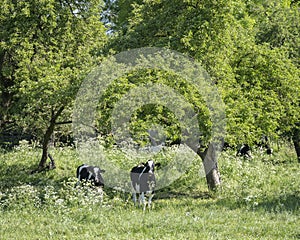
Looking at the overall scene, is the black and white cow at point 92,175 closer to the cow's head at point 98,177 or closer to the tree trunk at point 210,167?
the cow's head at point 98,177

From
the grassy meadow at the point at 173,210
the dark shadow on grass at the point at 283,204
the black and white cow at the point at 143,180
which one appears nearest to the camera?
the grassy meadow at the point at 173,210

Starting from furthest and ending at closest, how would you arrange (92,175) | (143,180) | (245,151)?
(245,151) < (92,175) < (143,180)

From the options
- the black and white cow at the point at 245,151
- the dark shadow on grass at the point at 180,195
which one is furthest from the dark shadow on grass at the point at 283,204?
the black and white cow at the point at 245,151

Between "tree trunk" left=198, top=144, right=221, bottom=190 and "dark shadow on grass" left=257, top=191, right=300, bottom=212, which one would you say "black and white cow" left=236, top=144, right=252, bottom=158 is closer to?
"tree trunk" left=198, top=144, right=221, bottom=190

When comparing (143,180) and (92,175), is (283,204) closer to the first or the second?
(143,180)

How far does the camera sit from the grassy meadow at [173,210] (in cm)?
976

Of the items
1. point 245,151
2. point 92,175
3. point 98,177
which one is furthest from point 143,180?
point 245,151

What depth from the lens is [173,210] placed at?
41.1ft

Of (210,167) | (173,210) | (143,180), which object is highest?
(210,167)

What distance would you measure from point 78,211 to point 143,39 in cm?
598

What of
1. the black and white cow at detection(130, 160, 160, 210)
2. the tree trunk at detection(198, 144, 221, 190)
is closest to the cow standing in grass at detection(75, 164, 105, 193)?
the black and white cow at detection(130, 160, 160, 210)

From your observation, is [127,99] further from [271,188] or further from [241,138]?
[271,188]

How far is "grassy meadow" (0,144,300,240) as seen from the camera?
976cm

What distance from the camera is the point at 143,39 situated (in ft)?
48.6
